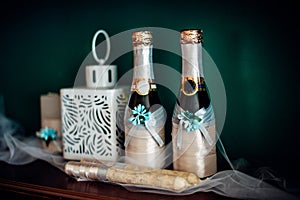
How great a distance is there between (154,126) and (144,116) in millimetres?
37

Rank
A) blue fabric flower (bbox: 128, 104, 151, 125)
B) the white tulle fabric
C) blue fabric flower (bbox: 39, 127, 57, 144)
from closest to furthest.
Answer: the white tulle fabric, blue fabric flower (bbox: 128, 104, 151, 125), blue fabric flower (bbox: 39, 127, 57, 144)

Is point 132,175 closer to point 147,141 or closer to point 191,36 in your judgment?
point 147,141

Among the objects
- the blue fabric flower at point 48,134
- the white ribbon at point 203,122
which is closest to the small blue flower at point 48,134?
the blue fabric flower at point 48,134

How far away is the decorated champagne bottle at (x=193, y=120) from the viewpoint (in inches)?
33.2

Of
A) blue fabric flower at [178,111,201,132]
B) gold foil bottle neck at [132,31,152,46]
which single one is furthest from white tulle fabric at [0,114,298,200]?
gold foil bottle neck at [132,31,152,46]

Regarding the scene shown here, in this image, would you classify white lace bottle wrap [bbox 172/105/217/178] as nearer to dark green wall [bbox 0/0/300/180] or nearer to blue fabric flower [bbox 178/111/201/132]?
blue fabric flower [bbox 178/111/201/132]

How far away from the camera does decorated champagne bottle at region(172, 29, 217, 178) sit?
84 centimetres

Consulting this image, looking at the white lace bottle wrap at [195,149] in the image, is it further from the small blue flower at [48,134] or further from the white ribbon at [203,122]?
the small blue flower at [48,134]

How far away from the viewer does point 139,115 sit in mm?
896

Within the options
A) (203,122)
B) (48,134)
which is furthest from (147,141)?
(48,134)

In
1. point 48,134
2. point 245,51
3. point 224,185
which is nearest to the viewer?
point 224,185

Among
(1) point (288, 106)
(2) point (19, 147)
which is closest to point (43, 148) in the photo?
(2) point (19, 147)

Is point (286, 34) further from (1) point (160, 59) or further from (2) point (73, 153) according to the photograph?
(2) point (73, 153)

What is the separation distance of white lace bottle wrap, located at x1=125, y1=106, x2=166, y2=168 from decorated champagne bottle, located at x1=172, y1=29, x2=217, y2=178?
0.18 feet
